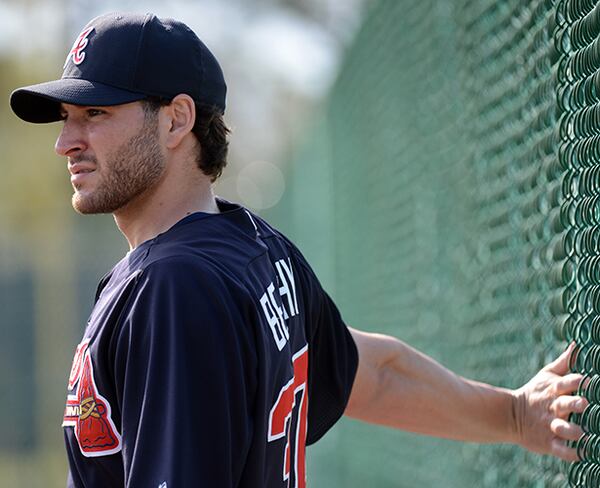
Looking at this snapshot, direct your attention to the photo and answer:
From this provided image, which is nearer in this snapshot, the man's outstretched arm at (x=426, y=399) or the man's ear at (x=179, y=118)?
the man's ear at (x=179, y=118)

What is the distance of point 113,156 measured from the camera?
8.86 ft

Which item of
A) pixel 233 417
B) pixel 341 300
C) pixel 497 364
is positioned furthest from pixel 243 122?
pixel 233 417

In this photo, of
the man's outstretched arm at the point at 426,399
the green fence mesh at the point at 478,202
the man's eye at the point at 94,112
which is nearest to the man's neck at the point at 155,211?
the man's eye at the point at 94,112

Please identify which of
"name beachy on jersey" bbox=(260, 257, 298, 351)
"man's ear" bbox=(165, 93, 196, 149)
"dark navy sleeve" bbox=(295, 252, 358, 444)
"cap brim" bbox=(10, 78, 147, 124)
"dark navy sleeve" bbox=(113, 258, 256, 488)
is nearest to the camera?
"dark navy sleeve" bbox=(113, 258, 256, 488)

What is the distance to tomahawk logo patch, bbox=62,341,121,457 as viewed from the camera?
7.98ft

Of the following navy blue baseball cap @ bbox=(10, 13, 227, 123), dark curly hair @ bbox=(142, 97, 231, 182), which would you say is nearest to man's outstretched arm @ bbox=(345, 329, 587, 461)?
dark curly hair @ bbox=(142, 97, 231, 182)

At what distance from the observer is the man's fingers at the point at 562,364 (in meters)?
2.81

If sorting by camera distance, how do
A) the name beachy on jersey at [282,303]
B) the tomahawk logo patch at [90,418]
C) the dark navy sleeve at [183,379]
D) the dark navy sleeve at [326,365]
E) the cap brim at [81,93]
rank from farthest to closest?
the dark navy sleeve at [326,365]
the cap brim at [81,93]
the name beachy on jersey at [282,303]
the tomahawk logo patch at [90,418]
the dark navy sleeve at [183,379]

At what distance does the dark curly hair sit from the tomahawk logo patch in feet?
2.04

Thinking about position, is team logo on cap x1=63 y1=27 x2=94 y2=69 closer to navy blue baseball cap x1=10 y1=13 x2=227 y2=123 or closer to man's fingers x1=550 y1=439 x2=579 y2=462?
navy blue baseball cap x1=10 y1=13 x2=227 y2=123

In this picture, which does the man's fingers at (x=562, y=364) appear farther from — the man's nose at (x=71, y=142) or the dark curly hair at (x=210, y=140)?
the man's nose at (x=71, y=142)

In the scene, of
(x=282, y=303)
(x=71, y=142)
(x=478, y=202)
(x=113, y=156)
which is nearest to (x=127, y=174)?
(x=113, y=156)

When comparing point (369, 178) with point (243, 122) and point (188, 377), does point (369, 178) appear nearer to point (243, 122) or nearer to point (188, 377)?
point (188, 377)

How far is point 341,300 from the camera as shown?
309 inches
